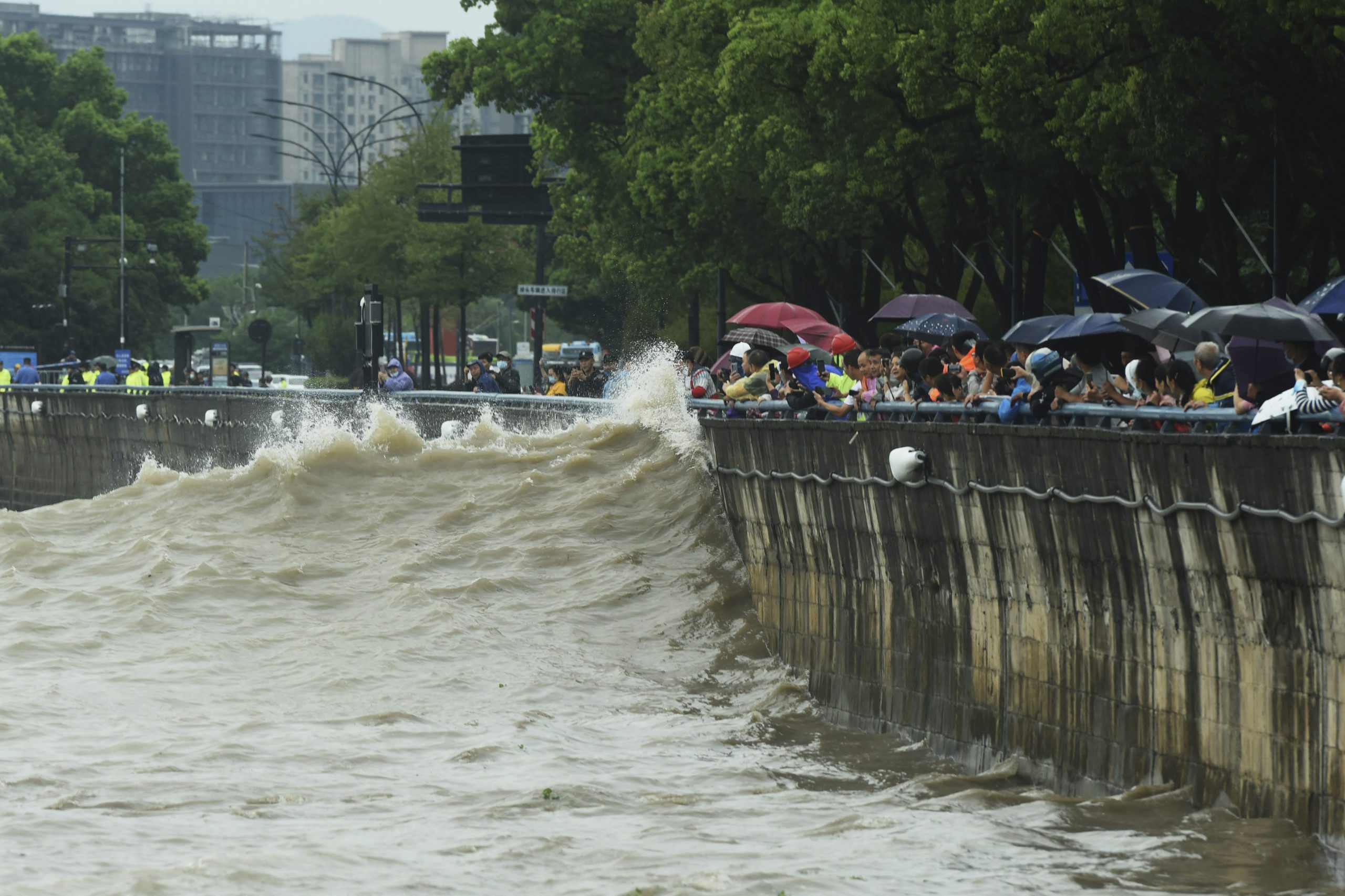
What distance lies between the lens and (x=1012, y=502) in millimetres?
14336

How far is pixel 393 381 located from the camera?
33719mm

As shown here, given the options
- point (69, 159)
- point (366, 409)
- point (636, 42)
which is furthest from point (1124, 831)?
point (69, 159)

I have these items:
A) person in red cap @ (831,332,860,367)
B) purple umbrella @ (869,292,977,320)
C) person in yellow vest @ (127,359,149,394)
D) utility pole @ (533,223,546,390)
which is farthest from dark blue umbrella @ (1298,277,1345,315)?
person in yellow vest @ (127,359,149,394)

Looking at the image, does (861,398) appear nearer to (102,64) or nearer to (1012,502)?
(1012,502)

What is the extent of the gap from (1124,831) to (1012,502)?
8.94 ft

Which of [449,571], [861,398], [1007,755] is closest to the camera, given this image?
[1007,755]

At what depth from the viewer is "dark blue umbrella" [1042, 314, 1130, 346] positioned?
55.1 ft

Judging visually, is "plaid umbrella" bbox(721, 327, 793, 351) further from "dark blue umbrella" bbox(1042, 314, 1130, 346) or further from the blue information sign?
"dark blue umbrella" bbox(1042, 314, 1130, 346)

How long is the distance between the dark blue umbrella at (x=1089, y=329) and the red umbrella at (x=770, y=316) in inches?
320

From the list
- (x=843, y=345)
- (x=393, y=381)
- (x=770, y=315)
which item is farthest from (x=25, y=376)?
(x=843, y=345)

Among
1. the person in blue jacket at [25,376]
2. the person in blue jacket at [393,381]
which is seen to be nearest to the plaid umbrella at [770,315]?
the person in blue jacket at [393,381]

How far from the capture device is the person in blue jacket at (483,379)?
34.9m

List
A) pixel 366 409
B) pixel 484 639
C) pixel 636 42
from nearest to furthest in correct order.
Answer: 1. pixel 484 639
2. pixel 366 409
3. pixel 636 42

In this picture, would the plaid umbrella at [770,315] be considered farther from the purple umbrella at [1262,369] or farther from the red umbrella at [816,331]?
the purple umbrella at [1262,369]
